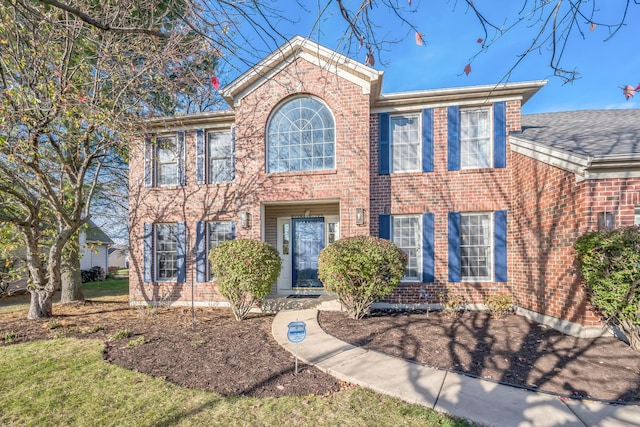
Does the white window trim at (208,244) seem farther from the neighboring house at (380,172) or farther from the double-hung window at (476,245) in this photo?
the double-hung window at (476,245)

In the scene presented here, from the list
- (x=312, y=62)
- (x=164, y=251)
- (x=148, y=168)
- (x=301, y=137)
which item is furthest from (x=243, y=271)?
(x=312, y=62)

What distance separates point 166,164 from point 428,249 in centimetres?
799

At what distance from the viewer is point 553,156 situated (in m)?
6.09

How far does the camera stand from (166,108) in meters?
9.53

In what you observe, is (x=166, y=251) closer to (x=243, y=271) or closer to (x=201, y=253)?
(x=201, y=253)

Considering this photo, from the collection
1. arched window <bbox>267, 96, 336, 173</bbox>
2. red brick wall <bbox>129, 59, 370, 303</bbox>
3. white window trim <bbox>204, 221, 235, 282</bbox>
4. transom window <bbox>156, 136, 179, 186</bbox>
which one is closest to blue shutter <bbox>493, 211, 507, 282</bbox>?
red brick wall <bbox>129, 59, 370, 303</bbox>

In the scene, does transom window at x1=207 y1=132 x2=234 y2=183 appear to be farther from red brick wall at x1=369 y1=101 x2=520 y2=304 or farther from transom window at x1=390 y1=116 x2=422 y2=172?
transom window at x1=390 y1=116 x2=422 y2=172

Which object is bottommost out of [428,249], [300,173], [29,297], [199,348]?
[29,297]

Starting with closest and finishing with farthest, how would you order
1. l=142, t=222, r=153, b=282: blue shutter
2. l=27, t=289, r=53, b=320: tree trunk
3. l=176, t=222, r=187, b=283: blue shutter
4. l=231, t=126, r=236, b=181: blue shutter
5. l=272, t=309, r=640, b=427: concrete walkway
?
l=272, t=309, r=640, b=427: concrete walkway, l=27, t=289, r=53, b=320: tree trunk, l=231, t=126, r=236, b=181: blue shutter, l=176, t=222, r=187, b=283: blue shutter, l=142, t=222, r=153, b=282: blue shutter

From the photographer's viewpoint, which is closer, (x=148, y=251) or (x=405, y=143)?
(x=405, y=143)

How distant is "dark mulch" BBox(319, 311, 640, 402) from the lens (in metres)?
3.72

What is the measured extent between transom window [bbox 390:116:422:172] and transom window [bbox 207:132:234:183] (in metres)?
4.67

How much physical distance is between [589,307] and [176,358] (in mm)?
6949

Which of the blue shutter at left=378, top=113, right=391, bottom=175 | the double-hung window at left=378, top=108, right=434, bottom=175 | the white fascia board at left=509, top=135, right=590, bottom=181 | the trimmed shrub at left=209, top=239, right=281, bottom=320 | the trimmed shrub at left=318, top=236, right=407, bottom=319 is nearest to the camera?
the white fascia board at left=509, top=135, right=590, bottom=181
